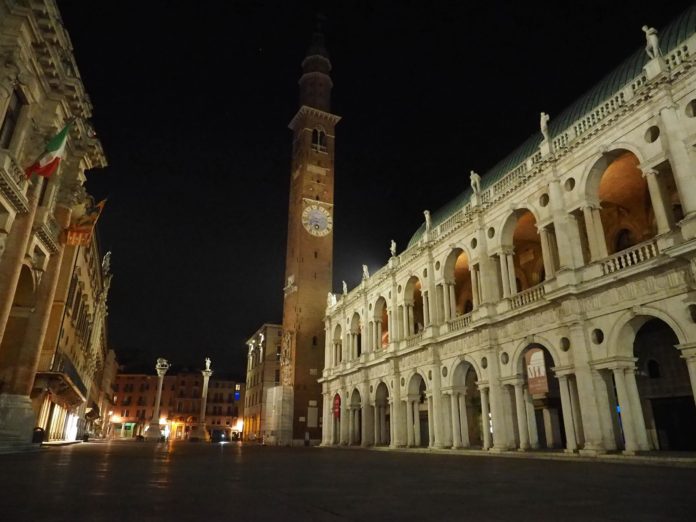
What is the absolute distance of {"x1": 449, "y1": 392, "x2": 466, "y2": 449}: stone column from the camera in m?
25.2

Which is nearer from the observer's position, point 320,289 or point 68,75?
point 68,75

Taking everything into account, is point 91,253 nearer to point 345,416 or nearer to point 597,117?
point 345,416

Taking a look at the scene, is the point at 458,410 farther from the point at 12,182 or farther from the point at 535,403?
the point at 12,182

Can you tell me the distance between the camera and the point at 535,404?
79.7ft

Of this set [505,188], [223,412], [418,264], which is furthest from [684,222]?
[223,412]

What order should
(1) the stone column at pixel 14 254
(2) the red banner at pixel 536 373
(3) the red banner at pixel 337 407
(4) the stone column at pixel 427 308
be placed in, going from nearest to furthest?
(1) the stone column at pixel 14 254, (2) the red banner at pixel 536 373, (4) the stone column at pixel 427 308, (3) the red banner at pixel 337 407

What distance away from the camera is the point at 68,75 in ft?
62.9

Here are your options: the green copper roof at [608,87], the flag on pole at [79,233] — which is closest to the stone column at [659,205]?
the green copper roof at [608,87]

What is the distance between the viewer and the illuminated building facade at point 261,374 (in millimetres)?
64125

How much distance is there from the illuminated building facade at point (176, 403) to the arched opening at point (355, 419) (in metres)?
75.7

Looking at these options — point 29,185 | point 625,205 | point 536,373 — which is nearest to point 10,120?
point 29,185

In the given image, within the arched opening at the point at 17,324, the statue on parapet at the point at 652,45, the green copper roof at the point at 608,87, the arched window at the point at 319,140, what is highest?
the arched window at the point at 319,140

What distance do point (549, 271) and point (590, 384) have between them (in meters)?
5.33

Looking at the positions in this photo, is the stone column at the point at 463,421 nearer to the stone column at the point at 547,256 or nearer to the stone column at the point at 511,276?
the stone column at the point at 511,276
